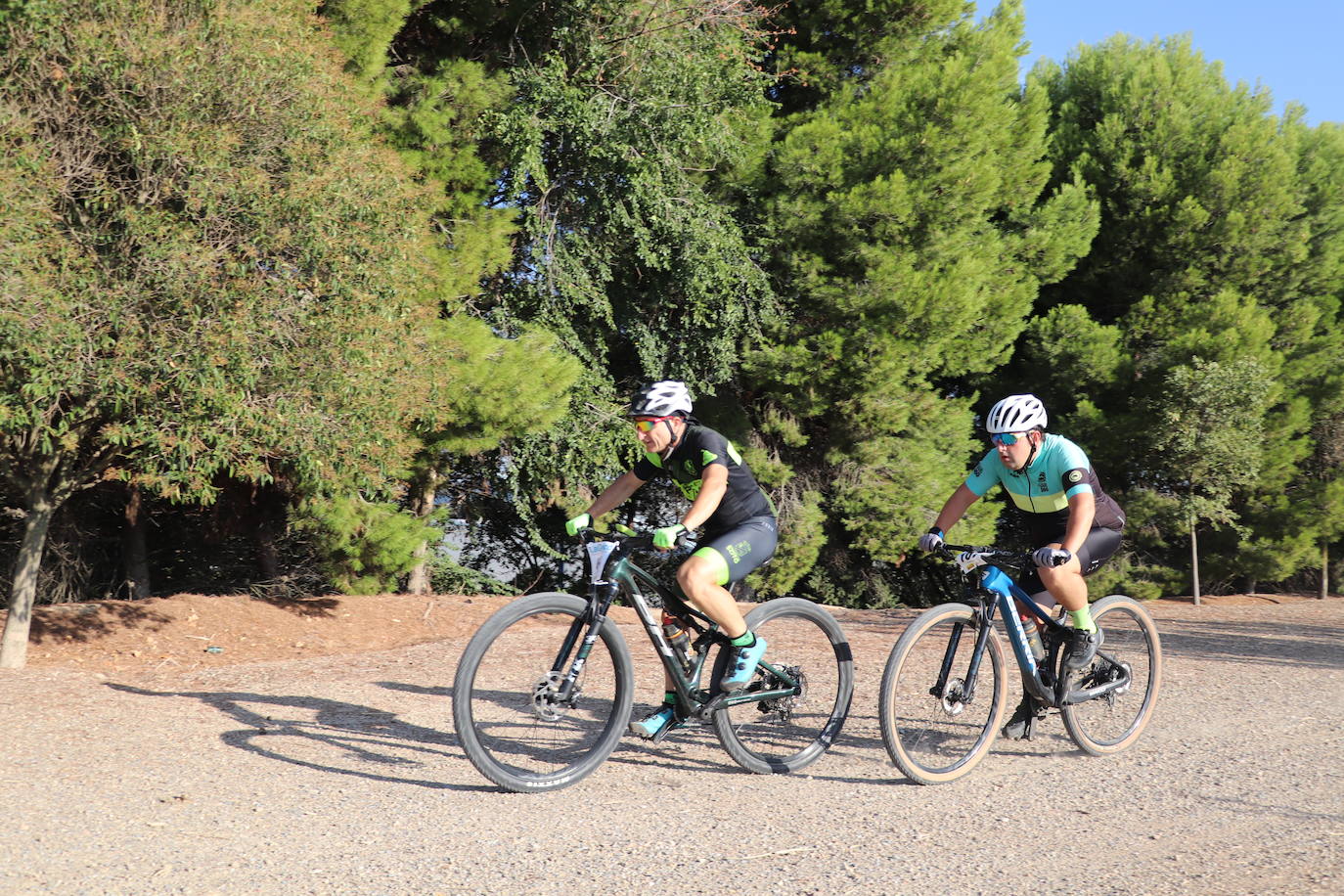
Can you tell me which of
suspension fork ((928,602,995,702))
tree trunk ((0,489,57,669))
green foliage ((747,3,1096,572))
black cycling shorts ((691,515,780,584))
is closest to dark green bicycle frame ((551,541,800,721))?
black cycling shorts ((691,515,780,584))

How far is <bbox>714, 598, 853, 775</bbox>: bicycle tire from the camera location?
543cm

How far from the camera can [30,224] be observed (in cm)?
703

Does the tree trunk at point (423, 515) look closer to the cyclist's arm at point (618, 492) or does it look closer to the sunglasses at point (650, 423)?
the cyclist's arm at point (618, 492)

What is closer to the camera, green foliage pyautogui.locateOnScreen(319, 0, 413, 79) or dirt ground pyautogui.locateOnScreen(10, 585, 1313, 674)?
dirt ground pyautogui.locateOnScreen(10, 585, 1313, 674)

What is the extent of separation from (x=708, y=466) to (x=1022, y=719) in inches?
88.0

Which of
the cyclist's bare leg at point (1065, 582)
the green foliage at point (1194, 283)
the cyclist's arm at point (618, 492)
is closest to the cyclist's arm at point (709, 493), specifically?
the cyclist's arm at point (618, 492)

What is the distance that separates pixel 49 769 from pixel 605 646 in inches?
110

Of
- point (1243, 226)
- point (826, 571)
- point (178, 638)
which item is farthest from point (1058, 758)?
point (1243, 226)

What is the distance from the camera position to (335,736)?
19.9 feet

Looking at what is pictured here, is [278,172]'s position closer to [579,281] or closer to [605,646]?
[605,646]

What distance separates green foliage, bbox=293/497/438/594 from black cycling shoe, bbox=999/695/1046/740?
7.60m

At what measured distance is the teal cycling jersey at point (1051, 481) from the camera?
5531mm

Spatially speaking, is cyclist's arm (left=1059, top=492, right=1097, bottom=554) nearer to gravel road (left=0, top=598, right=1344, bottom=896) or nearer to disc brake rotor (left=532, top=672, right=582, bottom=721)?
gravel road (left=0, top=598, right=1344, bottom=896)

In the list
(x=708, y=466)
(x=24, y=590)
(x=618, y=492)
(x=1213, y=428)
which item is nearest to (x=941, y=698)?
(x=708, y=466)
